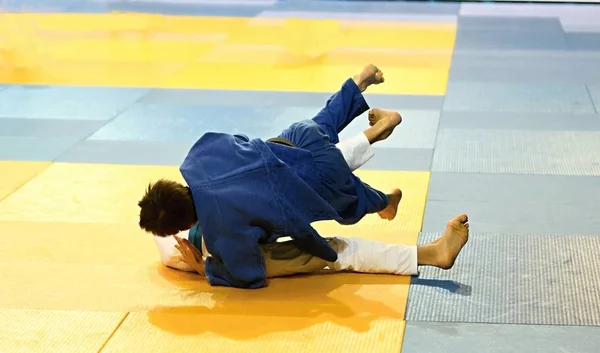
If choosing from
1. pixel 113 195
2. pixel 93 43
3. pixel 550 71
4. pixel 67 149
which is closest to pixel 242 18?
pixel 93 43

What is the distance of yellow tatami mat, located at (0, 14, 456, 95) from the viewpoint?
378 inches

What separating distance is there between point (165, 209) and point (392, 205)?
1568 millimetres

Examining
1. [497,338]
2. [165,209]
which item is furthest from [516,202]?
[165,209]

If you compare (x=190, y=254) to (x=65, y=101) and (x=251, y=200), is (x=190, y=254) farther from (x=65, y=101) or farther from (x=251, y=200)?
(x=65, y=101)

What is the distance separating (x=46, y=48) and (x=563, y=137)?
6543 millimetres

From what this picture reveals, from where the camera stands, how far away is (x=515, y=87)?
921cm

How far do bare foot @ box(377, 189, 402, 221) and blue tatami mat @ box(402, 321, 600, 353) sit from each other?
111 cm

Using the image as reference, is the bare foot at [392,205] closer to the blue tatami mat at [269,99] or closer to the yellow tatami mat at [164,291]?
the yellow tatami mat at [164,291]

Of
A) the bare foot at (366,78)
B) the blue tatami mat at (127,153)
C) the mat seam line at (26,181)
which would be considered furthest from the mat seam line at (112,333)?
the blue tatami mat at (127,153)

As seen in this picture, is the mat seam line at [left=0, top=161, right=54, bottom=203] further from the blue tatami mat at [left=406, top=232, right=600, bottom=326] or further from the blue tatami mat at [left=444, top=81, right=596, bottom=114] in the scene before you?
the blue tatami mat at [left=444, top=81, right=596, bottom=114]

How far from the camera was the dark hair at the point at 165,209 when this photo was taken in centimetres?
437

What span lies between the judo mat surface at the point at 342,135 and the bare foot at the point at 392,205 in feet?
0.41

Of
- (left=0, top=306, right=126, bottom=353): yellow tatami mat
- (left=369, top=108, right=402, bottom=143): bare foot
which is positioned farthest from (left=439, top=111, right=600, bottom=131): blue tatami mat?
(left=0, top=306, right=126, bottom=353): yellow tatami mat

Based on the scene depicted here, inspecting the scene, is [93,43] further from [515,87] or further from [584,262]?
[584,262]
